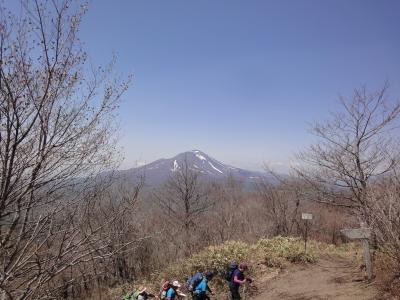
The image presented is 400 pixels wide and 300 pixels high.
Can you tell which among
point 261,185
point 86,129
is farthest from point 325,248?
point 86,129

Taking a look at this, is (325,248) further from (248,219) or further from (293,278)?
(248,219)

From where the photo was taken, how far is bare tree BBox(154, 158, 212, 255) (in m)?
30.9

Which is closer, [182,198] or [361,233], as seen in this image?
[361,233]

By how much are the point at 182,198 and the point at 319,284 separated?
1952 centimetres

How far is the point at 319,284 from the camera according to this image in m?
12.8

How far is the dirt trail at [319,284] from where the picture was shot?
10.7 meters

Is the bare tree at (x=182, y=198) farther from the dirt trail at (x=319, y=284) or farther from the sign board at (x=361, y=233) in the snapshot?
the sign board at (x=361, y=233)

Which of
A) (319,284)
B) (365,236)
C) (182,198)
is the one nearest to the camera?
(365,236)

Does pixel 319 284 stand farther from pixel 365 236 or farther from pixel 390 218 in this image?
pixel 390 218

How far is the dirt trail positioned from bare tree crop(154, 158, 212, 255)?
15.2 metres

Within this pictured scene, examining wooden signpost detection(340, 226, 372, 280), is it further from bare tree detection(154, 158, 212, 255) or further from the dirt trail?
bare tree detection(154, 158, 212, 255)

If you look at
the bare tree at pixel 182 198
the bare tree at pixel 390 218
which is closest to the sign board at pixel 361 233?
the bare tree at pixel 390 218

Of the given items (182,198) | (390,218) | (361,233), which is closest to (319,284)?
(361,233)

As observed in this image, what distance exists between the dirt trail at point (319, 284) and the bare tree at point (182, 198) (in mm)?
15181
